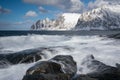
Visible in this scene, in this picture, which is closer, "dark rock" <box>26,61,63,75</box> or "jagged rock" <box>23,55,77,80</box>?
"jagged rock" <box>23,55,77,80</box>

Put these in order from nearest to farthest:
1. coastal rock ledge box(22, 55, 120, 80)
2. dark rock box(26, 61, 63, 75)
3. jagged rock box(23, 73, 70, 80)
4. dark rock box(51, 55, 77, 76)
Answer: jagged rock box(23, 73, 70, 80) → coastal rock ledge box(22, 55, 120, 80) → dark rock box(26, 61, 63, 75) → dark rock box(51, 55, 77, 76)

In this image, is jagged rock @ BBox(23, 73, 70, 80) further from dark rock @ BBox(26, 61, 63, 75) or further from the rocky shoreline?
dark rock @ BBox(26, 61, 63, 75)

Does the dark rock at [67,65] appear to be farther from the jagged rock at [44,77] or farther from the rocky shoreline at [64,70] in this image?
the jagged rock at [44,77]

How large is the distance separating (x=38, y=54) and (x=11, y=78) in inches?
254

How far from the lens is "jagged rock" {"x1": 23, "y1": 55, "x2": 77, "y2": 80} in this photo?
11.2m

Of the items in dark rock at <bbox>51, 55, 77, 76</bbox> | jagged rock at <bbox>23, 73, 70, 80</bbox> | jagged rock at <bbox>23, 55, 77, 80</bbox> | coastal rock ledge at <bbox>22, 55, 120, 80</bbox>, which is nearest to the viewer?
jagged rock at <bbox>23, 73, 70, 80</bbox>

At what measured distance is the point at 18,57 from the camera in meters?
20.7

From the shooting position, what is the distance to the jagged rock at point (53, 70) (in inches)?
441

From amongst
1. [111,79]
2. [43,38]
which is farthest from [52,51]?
[43,38]

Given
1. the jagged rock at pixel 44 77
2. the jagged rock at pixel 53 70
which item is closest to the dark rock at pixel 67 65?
the jagged rock at pixel 53 70

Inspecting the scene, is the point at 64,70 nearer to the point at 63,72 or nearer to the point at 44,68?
A: the point at 63,72

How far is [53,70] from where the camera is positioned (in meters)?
13.5

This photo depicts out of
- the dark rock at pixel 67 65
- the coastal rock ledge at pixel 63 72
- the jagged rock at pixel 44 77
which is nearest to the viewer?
the jagged rock at pixel 44 77

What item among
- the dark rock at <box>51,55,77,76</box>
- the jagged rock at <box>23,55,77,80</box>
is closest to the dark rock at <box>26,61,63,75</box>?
the jagged rock at <box>23,55,77,80</box>
